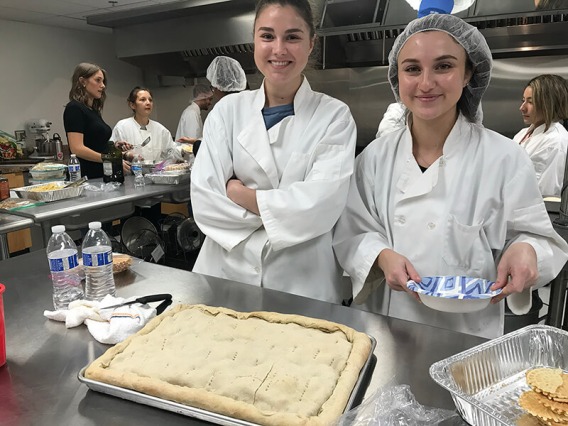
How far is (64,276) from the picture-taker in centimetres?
116

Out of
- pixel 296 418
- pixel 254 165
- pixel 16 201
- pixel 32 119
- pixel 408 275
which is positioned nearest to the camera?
pixel 296 418

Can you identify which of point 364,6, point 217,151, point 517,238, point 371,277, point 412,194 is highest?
point 364,6

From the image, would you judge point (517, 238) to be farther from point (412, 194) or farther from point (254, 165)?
point (254, 165)

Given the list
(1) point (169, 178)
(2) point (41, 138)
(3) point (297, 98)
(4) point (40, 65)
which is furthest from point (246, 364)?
(4) point (40, 65)

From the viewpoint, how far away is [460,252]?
122 centimetres

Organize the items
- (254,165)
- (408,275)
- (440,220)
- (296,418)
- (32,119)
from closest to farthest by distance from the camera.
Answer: (296,418) < (408,275) < (440,220) < (254,165) < (32,119)

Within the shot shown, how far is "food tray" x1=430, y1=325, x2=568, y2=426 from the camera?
76 centimetres

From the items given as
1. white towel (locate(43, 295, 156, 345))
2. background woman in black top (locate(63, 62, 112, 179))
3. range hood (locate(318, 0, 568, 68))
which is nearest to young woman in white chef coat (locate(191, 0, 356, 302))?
white towel (locate(43, 295, 156, 345))

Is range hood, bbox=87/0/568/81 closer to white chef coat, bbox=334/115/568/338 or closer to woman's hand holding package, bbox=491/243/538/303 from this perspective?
white chef coat, bbox=334/115/568/338

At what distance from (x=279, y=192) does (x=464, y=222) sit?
521 mm

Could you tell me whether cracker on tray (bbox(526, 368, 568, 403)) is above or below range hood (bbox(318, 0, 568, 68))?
below

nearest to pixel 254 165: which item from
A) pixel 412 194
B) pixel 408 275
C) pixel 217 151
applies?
pixel 217 151

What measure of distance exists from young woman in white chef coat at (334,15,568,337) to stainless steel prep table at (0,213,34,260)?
1.54m

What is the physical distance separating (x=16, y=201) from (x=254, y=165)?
1.63 m
